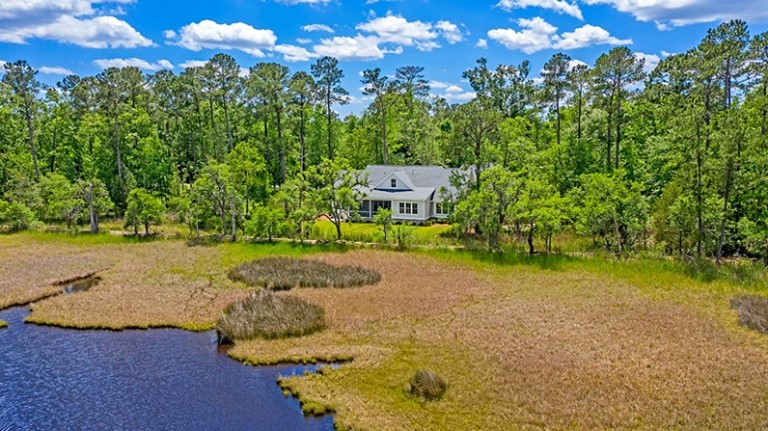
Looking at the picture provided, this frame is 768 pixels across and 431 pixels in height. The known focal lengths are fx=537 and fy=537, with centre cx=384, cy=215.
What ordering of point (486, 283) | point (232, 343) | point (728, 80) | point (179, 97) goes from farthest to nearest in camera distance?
point (179, 97) → point (728, 80) → point (486, 283) → point (232, 343)

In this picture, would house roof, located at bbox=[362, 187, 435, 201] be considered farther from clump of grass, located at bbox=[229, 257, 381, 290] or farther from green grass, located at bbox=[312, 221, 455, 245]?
clump of grass, located at bbox=[229, 257, 381, 290]

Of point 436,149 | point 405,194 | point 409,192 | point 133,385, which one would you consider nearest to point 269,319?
point 133,385

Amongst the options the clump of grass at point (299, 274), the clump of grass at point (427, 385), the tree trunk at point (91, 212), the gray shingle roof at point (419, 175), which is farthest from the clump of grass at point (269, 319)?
the gray shingle roof at point (419, 175)

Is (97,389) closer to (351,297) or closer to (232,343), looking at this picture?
(232,343)

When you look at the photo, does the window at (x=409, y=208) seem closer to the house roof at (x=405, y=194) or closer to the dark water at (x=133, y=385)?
the house roof at (x=405, y=194)

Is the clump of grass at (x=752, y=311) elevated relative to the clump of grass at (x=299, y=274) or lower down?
lower down

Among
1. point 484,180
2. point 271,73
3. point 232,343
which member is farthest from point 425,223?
point 232,343

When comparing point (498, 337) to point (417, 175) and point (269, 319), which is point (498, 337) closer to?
point (269, 319)
